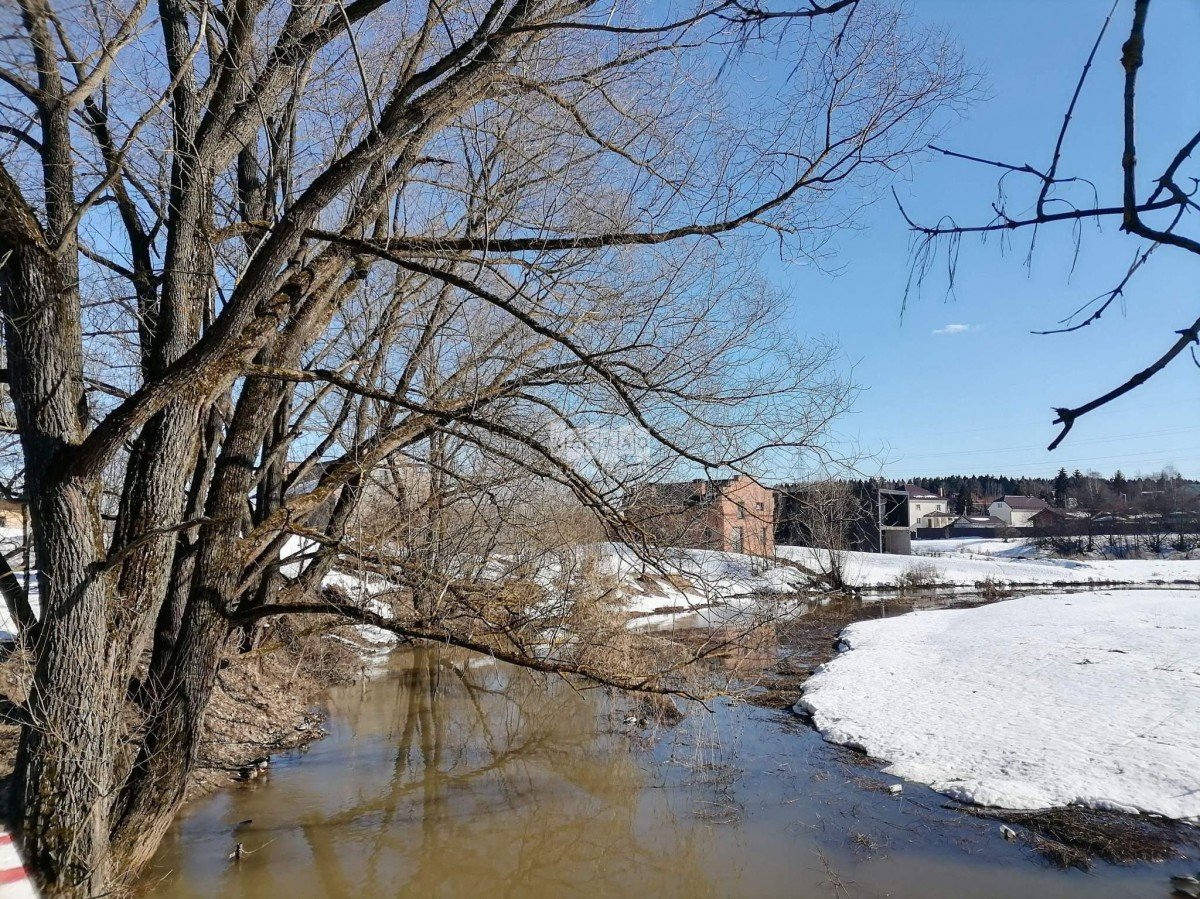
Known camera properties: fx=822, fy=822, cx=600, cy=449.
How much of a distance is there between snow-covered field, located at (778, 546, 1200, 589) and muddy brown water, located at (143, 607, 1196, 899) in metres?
25.6

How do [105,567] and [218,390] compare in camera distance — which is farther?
[218,390]

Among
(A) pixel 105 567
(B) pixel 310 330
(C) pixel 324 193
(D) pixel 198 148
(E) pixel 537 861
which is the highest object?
(D) pixel 198 148

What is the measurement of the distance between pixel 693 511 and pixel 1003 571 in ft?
141

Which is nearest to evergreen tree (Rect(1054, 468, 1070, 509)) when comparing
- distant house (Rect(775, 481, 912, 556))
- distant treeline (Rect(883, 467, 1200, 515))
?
distant treeline (Rect(883, 467, 1200, 515))

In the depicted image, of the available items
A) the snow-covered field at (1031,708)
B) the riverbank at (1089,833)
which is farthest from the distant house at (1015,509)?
the riverbank at (1089,833)

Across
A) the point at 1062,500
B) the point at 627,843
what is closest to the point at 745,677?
the point at 627,843

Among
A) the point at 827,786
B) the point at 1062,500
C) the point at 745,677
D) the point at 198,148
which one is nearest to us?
the point at 198,148

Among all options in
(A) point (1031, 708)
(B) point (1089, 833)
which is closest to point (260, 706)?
(B) point (1089, 833)

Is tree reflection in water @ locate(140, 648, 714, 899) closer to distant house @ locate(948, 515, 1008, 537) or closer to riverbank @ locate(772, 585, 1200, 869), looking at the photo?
riverbank @ locate(772, 585, 1200, 869)

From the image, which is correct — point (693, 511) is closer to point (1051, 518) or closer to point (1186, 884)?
point (1186, 884)

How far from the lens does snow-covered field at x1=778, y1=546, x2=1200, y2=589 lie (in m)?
40.1

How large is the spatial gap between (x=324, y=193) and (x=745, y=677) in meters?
14.1

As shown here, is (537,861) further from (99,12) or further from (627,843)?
(99,12)

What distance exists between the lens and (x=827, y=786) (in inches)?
398
